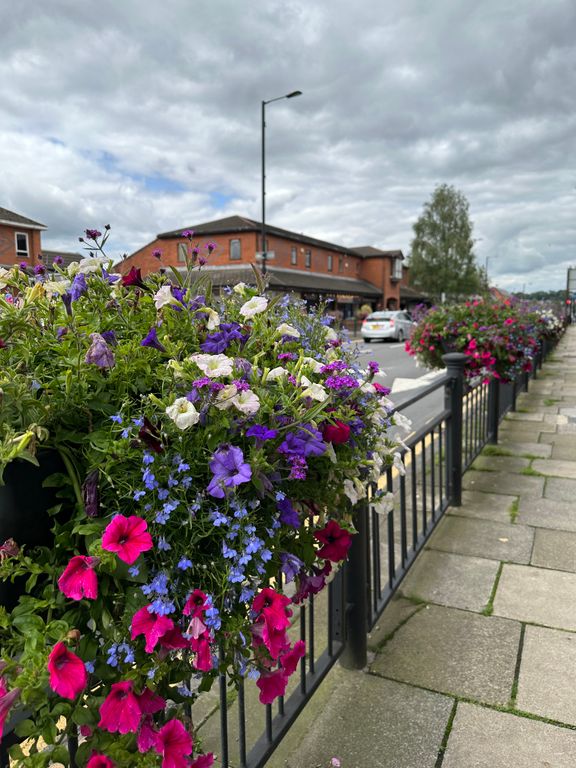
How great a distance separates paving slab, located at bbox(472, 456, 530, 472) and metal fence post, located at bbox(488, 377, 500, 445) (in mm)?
453

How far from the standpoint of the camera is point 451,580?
3.17 m

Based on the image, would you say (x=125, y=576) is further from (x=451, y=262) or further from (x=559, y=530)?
(x=451, y=262)

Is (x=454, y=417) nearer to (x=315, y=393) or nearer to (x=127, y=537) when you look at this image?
(x=315, y=393)

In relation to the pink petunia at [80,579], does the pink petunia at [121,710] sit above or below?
below

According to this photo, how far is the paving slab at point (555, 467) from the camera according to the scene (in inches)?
199

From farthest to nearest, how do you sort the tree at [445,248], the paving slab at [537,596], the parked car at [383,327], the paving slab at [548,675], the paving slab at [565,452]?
the tree at [445,248] < the parked car at [383,327] < the paving slab at [565,452] < the paving slab at [537,596] < the paving slab at [548,675]

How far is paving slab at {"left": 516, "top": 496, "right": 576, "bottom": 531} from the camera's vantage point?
391 cm

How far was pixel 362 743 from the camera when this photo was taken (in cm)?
202

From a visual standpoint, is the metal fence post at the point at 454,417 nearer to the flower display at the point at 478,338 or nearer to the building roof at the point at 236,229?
the flower display at the point at 478,338

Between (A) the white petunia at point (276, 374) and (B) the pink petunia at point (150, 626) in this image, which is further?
(A) the white petunia at point (276, 374)

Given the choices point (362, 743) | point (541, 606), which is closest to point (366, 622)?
point (362, 743)

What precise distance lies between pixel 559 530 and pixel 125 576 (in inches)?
141

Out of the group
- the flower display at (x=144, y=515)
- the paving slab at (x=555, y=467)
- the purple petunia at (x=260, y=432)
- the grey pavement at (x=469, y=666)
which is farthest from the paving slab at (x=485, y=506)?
the purple petunia at (x=260, y=432)

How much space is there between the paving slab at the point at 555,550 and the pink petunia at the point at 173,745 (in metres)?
2.89
